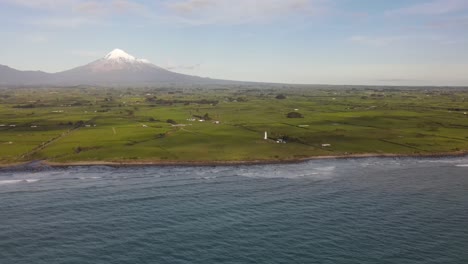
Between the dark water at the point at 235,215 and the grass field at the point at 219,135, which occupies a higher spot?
the grass field at the point at 219,135

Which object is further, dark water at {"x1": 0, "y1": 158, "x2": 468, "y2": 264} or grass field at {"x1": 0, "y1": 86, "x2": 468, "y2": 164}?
grass field at {"x1": 0, "y1": 86, "x2": 468, "y2": 164}

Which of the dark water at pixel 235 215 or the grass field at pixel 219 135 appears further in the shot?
the grass field at pixel 219 135

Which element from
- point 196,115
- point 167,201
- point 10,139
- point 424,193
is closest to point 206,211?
point 167,201

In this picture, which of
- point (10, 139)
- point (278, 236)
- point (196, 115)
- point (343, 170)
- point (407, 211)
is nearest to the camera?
point (278, 236)

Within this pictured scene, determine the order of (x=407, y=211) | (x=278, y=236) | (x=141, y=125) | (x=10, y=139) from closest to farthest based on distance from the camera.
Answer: (x=278, y=236), (x=407, y=211), (x=10, y=139), (x=141, y=125)

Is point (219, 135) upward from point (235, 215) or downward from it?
upward

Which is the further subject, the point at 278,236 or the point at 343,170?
the point at 343,170

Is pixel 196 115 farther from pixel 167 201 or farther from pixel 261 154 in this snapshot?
pixel 167 201

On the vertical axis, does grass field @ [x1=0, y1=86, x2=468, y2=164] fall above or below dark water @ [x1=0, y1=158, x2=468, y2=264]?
above
